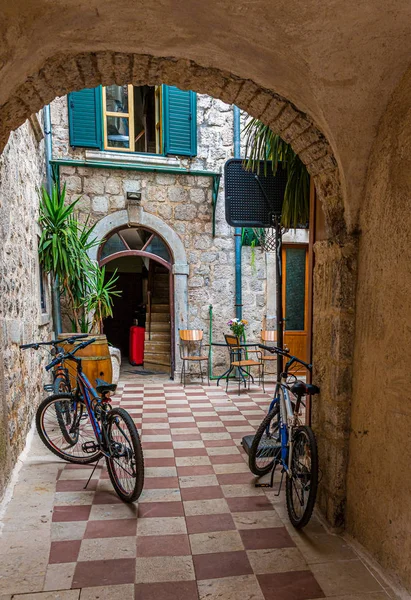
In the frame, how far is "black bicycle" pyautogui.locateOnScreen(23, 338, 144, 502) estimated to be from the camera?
8.39 feet

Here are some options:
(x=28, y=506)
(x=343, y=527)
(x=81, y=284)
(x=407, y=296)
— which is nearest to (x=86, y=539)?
(x=28, y=506)

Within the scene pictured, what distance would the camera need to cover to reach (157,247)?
21.1 ft

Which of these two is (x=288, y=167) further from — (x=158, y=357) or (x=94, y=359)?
(x=158, y=357)

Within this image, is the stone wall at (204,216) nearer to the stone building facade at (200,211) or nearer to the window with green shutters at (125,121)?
the stone building facade at (200,211)

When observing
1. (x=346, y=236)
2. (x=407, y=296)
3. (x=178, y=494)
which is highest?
(x=346, y=236)

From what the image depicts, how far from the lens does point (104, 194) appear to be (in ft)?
20.0

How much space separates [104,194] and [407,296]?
5233 mm

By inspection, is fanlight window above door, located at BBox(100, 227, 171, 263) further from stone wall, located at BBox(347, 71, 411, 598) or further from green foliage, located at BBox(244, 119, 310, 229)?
stone wall, located at BBox(347, 71, 411, 598)

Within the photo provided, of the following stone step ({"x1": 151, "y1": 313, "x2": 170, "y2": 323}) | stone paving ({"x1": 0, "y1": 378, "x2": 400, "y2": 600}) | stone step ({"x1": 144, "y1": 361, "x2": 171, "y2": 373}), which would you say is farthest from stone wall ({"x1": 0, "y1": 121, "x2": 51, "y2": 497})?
stone step ({"x1": 151, "y1": 313, "x2": 170, "y2": 323})

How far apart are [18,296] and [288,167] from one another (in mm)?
2498

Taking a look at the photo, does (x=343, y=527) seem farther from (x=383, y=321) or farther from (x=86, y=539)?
(x=86, y=539)

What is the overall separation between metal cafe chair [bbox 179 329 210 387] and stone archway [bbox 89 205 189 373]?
0.13m

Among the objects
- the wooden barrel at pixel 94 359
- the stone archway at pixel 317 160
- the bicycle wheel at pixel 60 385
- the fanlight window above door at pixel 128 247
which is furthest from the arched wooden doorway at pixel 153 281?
the stone archway at pixel 317 160

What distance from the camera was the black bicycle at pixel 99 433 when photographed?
2.56 m
